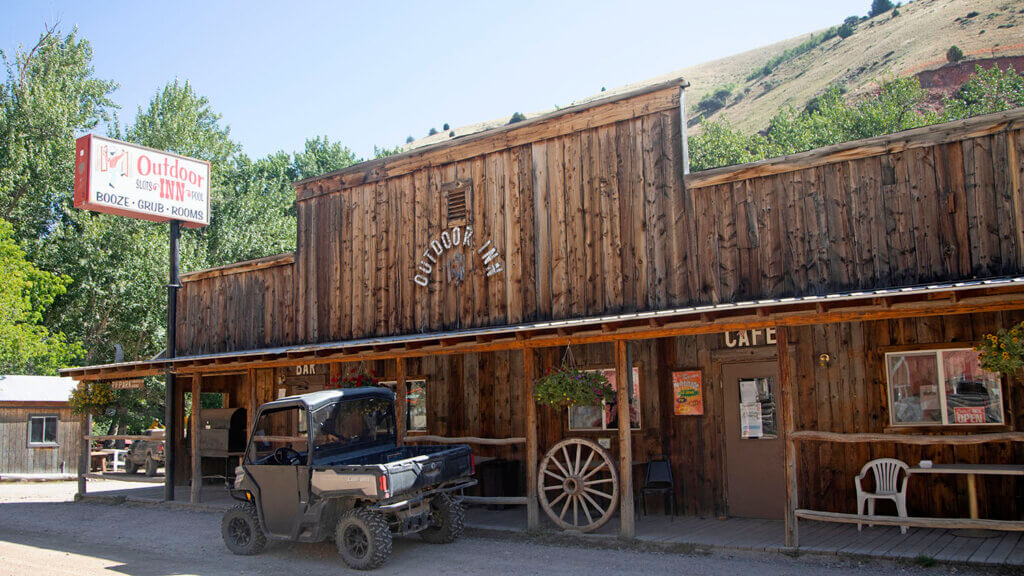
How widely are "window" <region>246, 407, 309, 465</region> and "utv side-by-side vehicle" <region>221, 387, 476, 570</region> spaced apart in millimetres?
25

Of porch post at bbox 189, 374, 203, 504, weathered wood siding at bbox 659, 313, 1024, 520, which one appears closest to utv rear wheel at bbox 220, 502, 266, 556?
porch post at bbox 189, 374, 203, 504

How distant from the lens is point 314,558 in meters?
9.48

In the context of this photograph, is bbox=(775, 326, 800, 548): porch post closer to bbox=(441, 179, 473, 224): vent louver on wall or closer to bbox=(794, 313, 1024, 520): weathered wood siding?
bbox=(794, 313, 1024, 520): weathered wood siding

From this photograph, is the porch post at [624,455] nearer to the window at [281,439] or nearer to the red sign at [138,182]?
the window at [281,439]

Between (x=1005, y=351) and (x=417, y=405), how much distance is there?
949 cm

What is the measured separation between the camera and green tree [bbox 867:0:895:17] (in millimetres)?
87350

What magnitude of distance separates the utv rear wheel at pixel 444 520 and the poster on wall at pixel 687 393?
3.63m

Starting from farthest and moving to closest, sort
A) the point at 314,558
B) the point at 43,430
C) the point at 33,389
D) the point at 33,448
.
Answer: the point at 43,430 → the point at 33,389 → the point at 33,448 → the point at 314,558

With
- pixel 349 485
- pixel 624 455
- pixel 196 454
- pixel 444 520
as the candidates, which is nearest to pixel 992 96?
pixel 624 455

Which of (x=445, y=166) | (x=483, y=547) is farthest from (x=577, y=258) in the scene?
(x=483, y=547)

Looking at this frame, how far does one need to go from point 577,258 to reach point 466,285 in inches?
84.4

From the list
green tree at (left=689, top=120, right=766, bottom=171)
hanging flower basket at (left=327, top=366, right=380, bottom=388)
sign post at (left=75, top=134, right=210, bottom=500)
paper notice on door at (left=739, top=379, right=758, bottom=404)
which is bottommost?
paper notice on door at (left=739, top=379, right=758, bottom=404)

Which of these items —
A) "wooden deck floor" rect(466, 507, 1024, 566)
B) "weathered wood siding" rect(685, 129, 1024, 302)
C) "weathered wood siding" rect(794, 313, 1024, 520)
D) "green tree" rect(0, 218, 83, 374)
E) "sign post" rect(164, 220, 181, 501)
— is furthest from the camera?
"green tree" rect(0, 218, 83, 374)

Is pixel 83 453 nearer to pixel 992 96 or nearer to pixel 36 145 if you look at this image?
pixel 36 145
